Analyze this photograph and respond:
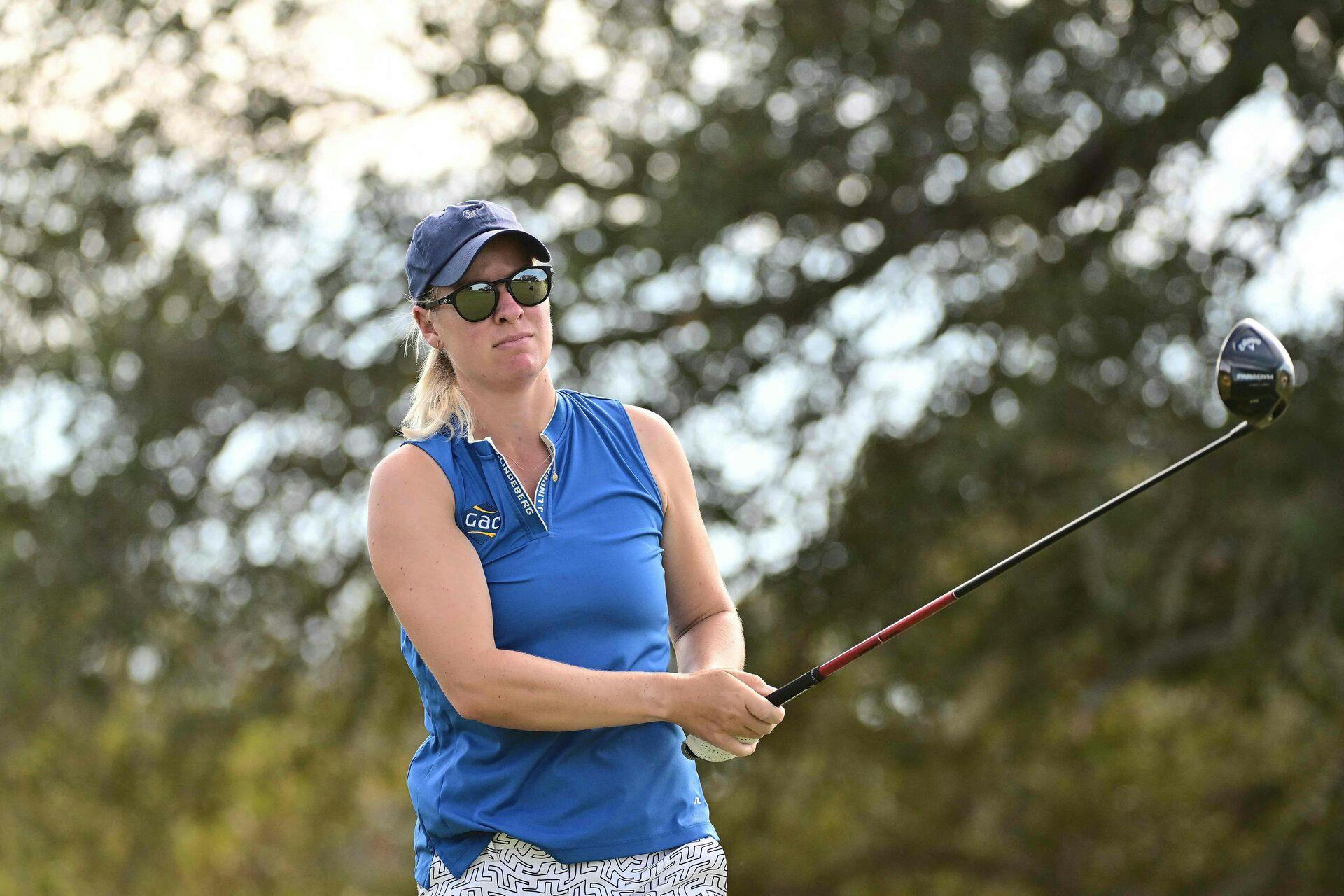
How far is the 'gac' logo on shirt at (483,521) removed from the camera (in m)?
2.20

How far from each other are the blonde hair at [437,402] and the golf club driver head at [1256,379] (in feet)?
4.28

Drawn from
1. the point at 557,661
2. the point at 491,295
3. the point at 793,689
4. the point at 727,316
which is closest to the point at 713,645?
the point at 793,689

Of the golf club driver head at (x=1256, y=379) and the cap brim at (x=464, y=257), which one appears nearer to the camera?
the cap brim at (x=464, y=257)

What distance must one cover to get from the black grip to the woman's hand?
0.19ft

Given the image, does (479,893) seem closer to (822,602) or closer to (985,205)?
(985,205)

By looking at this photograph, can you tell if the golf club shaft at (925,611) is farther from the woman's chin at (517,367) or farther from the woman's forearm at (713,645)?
the woman's chin at (517,367)

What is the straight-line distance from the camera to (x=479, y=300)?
2.29 m

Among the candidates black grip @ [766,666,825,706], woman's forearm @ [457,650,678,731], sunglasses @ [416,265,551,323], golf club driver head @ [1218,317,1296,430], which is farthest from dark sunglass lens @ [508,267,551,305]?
golf club driver head @ [1218,317,1296,430]

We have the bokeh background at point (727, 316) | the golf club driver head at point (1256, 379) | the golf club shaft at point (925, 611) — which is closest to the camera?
the golf club shaft at point (925, 611)

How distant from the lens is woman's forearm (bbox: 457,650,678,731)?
2.10m

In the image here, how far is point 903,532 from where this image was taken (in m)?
7.18

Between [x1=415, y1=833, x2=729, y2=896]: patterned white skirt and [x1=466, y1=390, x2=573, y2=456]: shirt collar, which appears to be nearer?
[x1=415, y1=833, x2=729, y2=896]: patterned white skirt

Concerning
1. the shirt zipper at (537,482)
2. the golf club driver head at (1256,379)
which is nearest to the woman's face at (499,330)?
the shirt zipper at (537,482)

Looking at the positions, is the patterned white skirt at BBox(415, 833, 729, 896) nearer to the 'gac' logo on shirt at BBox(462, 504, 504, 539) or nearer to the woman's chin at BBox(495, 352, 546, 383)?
the 'gac' logo on shirt at BBox(462, 504, 504, 539)
